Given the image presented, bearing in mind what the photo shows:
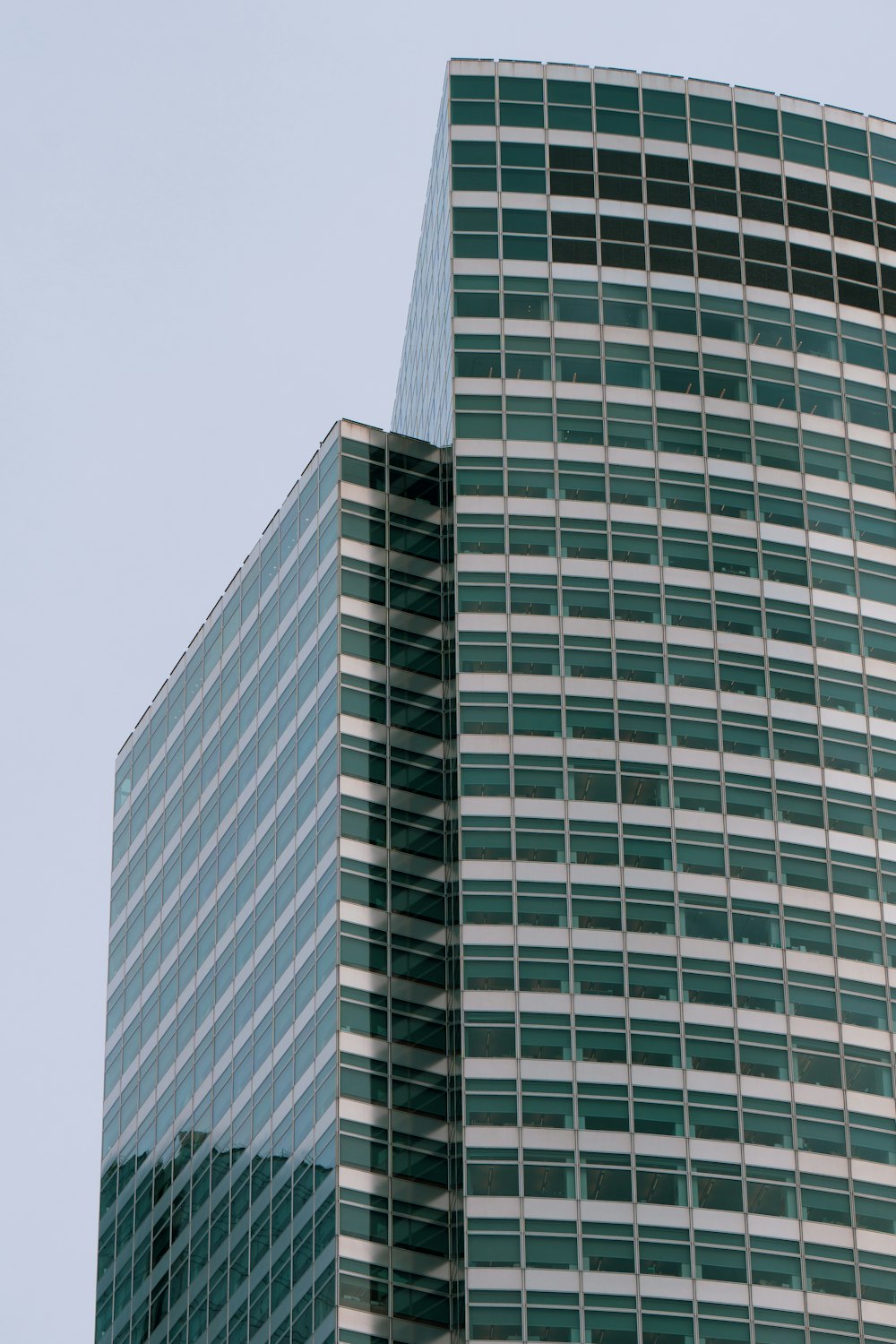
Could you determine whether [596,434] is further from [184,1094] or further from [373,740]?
[184,1094]

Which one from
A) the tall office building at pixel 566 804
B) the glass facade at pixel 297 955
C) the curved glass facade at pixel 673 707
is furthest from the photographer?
the glass facade at pixel 297 955

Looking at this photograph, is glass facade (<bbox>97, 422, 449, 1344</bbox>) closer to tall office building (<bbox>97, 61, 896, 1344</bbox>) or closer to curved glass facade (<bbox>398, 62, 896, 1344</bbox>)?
tall office building (<bbox>97, 61, 896, 1344</bbox>)

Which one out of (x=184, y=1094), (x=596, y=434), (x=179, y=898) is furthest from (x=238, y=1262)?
(x=596, y=434)

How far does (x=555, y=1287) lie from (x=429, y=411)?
55.9 m

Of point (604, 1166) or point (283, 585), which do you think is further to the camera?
point (283, 585)

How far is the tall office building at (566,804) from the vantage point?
146250 mm

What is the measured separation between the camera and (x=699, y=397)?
168875 mm

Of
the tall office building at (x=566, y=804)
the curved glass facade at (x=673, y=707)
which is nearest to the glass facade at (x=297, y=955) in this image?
the tall office building at (x=566, y=804)

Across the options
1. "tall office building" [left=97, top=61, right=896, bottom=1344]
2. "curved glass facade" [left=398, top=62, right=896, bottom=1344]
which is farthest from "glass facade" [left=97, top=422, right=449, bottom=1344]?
"curved glass facade" [left=398, top=62, right=896, bottom=1344]

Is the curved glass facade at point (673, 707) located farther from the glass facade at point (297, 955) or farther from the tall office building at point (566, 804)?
the glass facade at point (297, 955)

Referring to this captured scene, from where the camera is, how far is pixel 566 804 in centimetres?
15462

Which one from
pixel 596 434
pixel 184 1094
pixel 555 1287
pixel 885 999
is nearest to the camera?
pixel 555 1287

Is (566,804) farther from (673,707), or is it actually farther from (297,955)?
(297,955)

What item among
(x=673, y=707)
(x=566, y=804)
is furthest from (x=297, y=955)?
(x=673, y=707)
